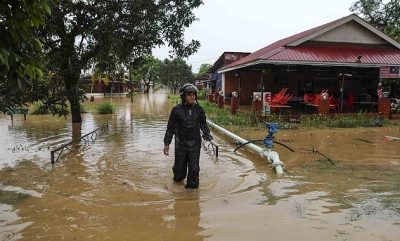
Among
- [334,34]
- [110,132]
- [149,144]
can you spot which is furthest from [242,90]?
[149,144]

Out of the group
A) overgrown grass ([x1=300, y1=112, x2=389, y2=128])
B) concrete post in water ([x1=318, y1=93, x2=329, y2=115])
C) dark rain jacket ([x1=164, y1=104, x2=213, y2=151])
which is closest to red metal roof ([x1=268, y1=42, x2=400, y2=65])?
concrete post in water ([x1=318, y1=93, x2=329, y2=115])

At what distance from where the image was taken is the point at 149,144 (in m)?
12.7

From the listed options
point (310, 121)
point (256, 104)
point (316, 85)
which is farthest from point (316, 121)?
point (316, 85)

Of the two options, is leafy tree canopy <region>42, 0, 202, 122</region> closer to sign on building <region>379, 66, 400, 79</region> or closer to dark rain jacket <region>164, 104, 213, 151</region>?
dark rain jacket <region>164, 104, 213, 151</region>

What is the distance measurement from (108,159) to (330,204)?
5981 millimetres

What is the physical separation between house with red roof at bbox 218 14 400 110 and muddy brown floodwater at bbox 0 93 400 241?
7773 millimetres

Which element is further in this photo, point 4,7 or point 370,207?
point 370,207

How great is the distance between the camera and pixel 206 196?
6672 mm

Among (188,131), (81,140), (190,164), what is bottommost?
(81,140)

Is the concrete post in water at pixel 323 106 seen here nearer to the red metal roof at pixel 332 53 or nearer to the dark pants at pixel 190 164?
the red metal roof at pixel 332 53

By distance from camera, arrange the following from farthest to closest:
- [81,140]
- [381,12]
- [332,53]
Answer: [381,12]
[332,53]
[81,140]

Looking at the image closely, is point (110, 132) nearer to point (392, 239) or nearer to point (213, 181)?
point (213, 181)

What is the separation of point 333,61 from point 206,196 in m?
13.9

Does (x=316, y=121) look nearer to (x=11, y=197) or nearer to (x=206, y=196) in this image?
(x=206, y=196)
